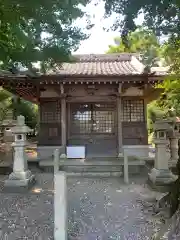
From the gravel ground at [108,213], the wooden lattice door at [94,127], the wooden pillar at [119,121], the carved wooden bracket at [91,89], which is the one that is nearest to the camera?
the gravel ground at [108,213]

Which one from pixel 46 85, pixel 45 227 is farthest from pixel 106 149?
pixel 45 227

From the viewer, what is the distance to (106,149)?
12.4m

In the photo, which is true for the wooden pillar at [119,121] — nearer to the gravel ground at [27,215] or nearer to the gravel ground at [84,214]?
the gravel ground at [84,214]

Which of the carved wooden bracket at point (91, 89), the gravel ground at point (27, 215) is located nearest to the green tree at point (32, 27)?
the gravel ground at point (27, 215)

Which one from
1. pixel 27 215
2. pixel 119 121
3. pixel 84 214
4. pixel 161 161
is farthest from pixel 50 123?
pixel 84 214

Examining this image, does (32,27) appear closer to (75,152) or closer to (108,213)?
(108,213)

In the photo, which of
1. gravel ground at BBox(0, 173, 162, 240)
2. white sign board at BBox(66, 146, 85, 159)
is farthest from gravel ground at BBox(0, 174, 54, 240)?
white sign board at BBox(66, 146, 85, 159)

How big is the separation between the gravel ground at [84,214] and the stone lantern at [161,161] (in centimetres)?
59

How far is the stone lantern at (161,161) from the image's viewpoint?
7.70 meters

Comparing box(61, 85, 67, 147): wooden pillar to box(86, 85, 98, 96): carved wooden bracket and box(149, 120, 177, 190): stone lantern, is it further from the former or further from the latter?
box(149, 120, 177, 190): stone lantern

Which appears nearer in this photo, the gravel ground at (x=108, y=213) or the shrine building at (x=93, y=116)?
the gravel ground at (x=108, y=213)

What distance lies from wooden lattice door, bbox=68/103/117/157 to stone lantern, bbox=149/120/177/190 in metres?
4.24

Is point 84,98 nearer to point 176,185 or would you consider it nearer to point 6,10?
point 176,185

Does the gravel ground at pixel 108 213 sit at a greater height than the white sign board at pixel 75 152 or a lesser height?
lesser
